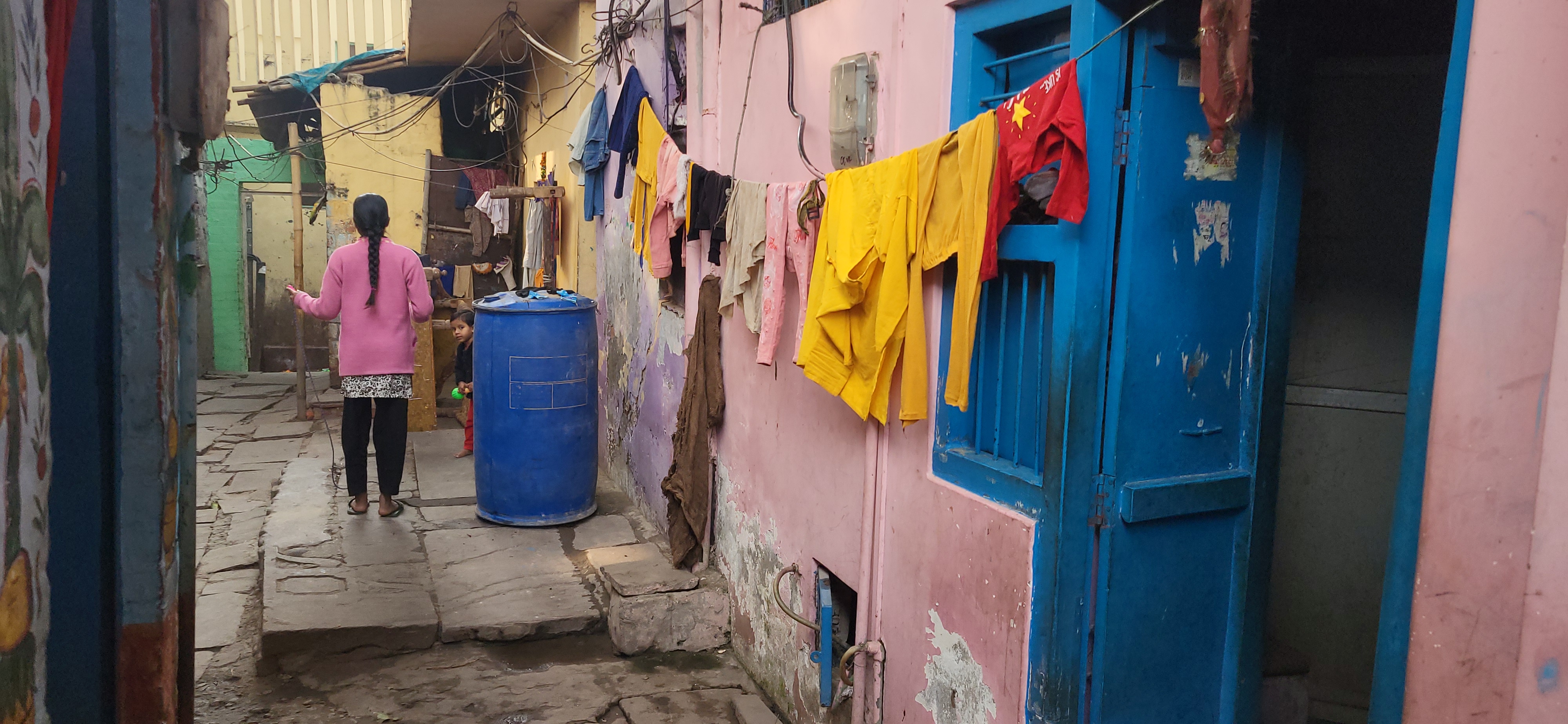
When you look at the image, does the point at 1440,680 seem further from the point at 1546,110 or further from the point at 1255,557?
the point at 1255,557

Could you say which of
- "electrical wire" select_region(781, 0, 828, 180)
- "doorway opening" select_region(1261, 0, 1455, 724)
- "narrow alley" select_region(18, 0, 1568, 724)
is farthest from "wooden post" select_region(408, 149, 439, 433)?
"doorway opening" select_region(1261, 0, 1455, 724)

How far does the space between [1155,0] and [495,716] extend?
3431 mm

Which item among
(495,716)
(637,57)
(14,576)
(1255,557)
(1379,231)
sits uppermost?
(637,57)

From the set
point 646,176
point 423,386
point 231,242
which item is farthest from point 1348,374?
point 231,242

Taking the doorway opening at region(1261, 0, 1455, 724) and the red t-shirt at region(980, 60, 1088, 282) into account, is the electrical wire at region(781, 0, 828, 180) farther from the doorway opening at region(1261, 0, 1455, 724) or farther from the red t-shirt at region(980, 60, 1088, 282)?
the doorway opening at region(1261, 0, 1455, 724)

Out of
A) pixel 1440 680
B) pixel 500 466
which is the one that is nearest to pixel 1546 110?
pixel 1440 680

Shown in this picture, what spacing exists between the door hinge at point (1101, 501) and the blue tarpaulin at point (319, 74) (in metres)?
10.9

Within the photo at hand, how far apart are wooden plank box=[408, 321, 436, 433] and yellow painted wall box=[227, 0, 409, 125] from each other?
→ 864cm

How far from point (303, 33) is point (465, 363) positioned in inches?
451

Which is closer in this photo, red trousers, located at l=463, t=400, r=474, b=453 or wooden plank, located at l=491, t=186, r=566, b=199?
red trousers, located at l=463, t=400, r=474, b=453

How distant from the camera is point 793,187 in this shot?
351 cm

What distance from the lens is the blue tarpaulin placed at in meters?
11.3

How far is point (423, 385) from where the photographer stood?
8711mm

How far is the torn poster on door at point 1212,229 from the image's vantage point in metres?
2.54
